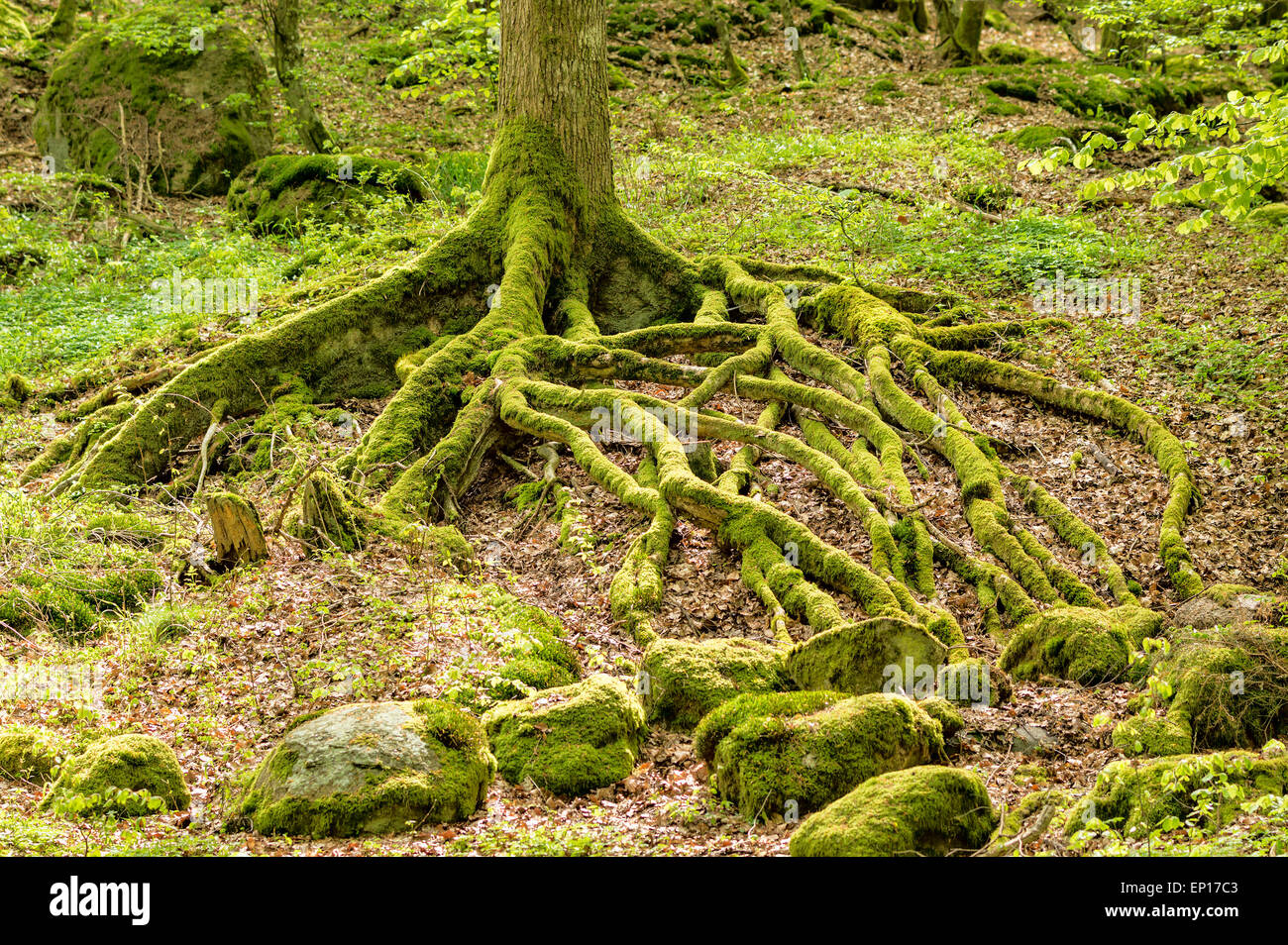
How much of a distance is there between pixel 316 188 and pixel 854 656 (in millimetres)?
11804

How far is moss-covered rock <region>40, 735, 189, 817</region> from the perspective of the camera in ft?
14.4

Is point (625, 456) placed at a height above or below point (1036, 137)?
below

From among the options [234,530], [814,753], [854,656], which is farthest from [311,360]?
[814,753]

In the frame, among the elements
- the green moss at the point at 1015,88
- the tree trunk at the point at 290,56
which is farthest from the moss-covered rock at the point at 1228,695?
the green moss at the point at 1015,88

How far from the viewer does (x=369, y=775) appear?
14.8 feet

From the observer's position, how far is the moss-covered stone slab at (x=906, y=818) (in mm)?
4000

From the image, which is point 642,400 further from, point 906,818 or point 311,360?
point 906,818

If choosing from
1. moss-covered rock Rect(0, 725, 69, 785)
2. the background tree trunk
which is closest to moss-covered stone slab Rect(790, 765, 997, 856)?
moss-covered rock Rect(0, 725, 69, 785)

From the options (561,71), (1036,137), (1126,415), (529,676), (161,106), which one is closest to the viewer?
(529,676)

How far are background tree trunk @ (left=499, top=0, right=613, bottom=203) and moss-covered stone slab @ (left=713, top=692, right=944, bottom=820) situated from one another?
698 cm

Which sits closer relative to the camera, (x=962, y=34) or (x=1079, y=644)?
(x=1079, y=644)

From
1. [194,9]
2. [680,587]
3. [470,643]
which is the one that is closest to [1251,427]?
[680,587]

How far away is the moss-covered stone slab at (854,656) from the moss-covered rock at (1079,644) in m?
1.06
